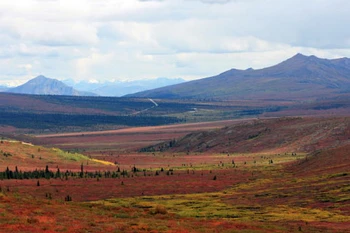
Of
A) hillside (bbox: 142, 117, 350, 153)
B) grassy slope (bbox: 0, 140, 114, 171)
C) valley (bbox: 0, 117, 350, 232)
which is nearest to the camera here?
valley (bbox: 0, 117, 350, 232)

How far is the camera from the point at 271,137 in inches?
6624

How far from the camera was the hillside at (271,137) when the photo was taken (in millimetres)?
147750

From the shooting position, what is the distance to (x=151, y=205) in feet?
191

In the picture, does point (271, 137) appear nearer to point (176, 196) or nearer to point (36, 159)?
point (36, 159)

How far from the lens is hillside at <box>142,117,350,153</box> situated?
147750 millimetres

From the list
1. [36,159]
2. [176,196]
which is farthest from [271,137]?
[176,196]

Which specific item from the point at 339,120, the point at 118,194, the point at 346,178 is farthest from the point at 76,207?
the point at 339,120

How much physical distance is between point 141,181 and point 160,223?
139ft

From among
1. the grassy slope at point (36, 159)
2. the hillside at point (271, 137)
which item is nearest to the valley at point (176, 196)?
the grassy slope at point (36, 159)

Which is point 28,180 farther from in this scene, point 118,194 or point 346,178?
point 346,178

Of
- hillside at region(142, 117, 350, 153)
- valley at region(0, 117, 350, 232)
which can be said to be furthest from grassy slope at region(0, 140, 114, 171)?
hillside at region(142, 117, 350, 153)

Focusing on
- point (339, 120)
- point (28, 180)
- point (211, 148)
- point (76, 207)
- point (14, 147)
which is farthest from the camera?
point (211, 148)

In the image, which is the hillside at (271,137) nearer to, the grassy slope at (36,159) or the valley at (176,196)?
the valley at (176,196)

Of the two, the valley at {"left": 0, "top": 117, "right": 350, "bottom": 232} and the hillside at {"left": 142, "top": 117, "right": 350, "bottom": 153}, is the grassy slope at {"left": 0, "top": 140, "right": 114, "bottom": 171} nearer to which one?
the valley at {"left": 0, "top": 117, "right": 350, "bottom": 232}
